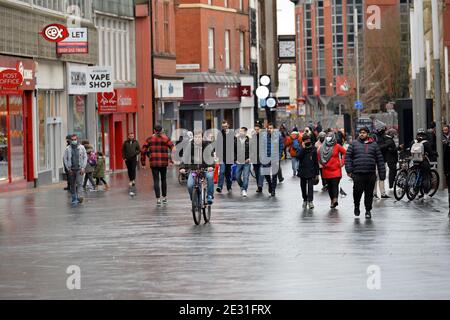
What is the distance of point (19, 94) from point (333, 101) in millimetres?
139592

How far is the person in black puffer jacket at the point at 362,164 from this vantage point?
90.0 ft

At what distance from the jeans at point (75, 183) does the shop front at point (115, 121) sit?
21382mm

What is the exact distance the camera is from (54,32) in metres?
44.8

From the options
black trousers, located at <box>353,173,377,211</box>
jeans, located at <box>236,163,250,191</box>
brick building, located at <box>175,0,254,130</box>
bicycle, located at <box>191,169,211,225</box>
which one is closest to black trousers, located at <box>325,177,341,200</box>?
black trousers, located at <box>353,173,377,211</box>

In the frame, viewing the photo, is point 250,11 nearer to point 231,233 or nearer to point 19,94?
point 19,94

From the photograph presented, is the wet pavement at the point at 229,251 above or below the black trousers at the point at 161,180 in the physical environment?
below

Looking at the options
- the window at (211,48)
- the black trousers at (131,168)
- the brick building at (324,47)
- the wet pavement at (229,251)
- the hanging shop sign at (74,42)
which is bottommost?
the wet pavement at (229,251)

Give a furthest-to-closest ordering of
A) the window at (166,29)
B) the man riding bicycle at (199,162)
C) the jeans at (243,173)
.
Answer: the window at (166,29), the jeans at (243,173), the man riding bicycle at (199,162)

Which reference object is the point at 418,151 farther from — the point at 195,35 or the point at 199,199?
the point at 195,35

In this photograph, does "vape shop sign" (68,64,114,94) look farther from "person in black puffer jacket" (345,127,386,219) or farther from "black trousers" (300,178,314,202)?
"person in black puffer jacket" (345,127,386,219)

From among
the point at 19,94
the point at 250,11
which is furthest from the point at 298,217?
the point at 250,11

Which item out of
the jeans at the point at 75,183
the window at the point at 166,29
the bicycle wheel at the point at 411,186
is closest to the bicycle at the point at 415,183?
the bicycle wheel at the point at 411,186

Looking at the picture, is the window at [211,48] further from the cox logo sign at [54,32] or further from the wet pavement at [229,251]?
the wet pavement at [229,251]

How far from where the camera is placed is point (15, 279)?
55.4ft
